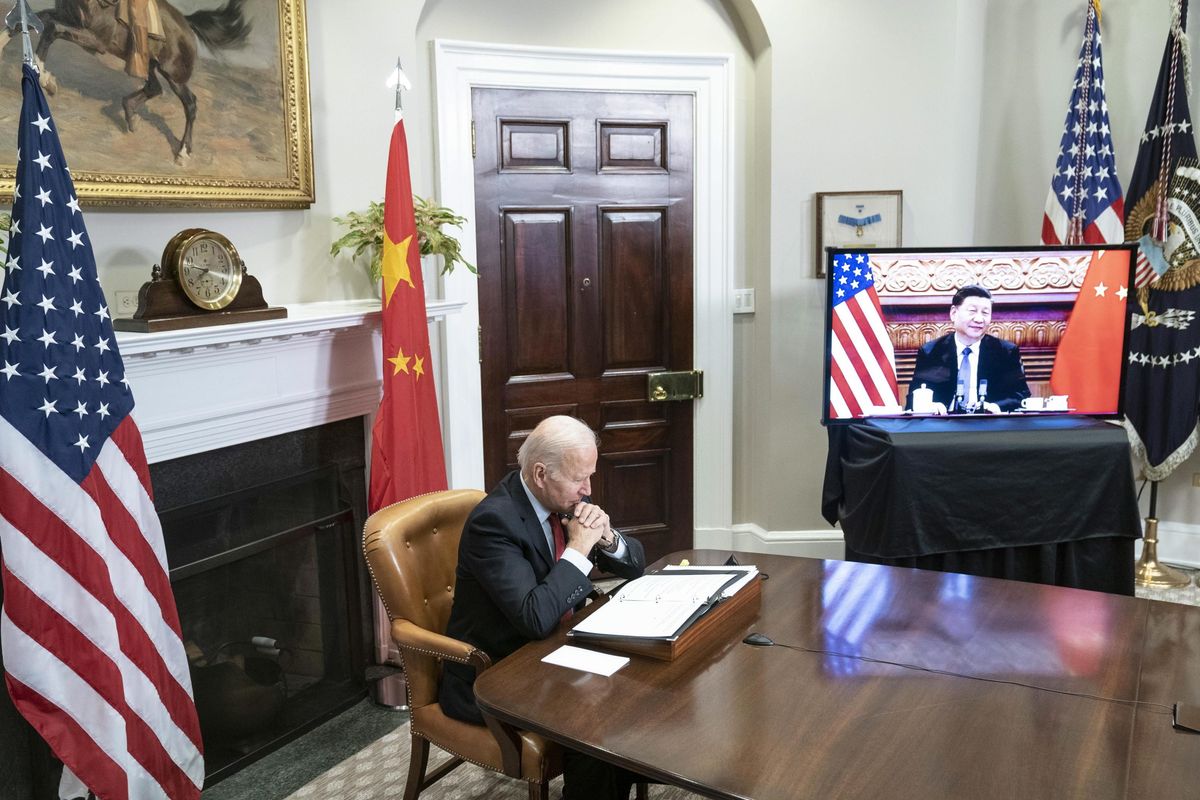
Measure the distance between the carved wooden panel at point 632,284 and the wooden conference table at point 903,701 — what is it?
230 centimetres

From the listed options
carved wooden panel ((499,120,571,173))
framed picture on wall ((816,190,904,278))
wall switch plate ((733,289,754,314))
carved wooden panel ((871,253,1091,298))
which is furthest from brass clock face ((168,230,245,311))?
framed picture on wall ((816,190,904,278))

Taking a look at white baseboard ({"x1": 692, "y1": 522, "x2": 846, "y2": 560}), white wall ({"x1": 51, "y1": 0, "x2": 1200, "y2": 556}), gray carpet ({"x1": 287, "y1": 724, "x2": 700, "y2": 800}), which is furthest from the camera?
white baseboard ({"x1": 692, "y1": 522, "x2": 846, "y2": 560})

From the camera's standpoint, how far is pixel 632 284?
449 centimetres

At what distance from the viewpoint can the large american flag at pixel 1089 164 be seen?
4.25 m

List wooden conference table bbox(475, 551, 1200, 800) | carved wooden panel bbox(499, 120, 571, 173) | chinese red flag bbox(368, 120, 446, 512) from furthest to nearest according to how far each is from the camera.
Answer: carved wooden panel bbox(499, 120, 571, 173) → chinese red flag bbox(368, 120, 446, 512) → wooden conference table bbox(475, 551, 1200, 800)

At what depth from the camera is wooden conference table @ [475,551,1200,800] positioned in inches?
61.3

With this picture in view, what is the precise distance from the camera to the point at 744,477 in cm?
479

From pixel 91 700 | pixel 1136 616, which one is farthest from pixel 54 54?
pixel 1136 616

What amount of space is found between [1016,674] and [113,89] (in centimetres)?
265

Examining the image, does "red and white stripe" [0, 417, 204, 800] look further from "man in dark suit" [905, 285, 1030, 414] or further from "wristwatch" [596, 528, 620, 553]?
"man in dark suit" [905, 285, 1030, 414]

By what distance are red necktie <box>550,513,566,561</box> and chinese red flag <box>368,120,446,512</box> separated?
97 centimetres

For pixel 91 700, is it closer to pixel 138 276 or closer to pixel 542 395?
pixel 138 276

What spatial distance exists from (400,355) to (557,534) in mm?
1049

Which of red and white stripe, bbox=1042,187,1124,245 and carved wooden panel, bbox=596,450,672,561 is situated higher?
red and white stripe, bbox=1042,187,1124,245
